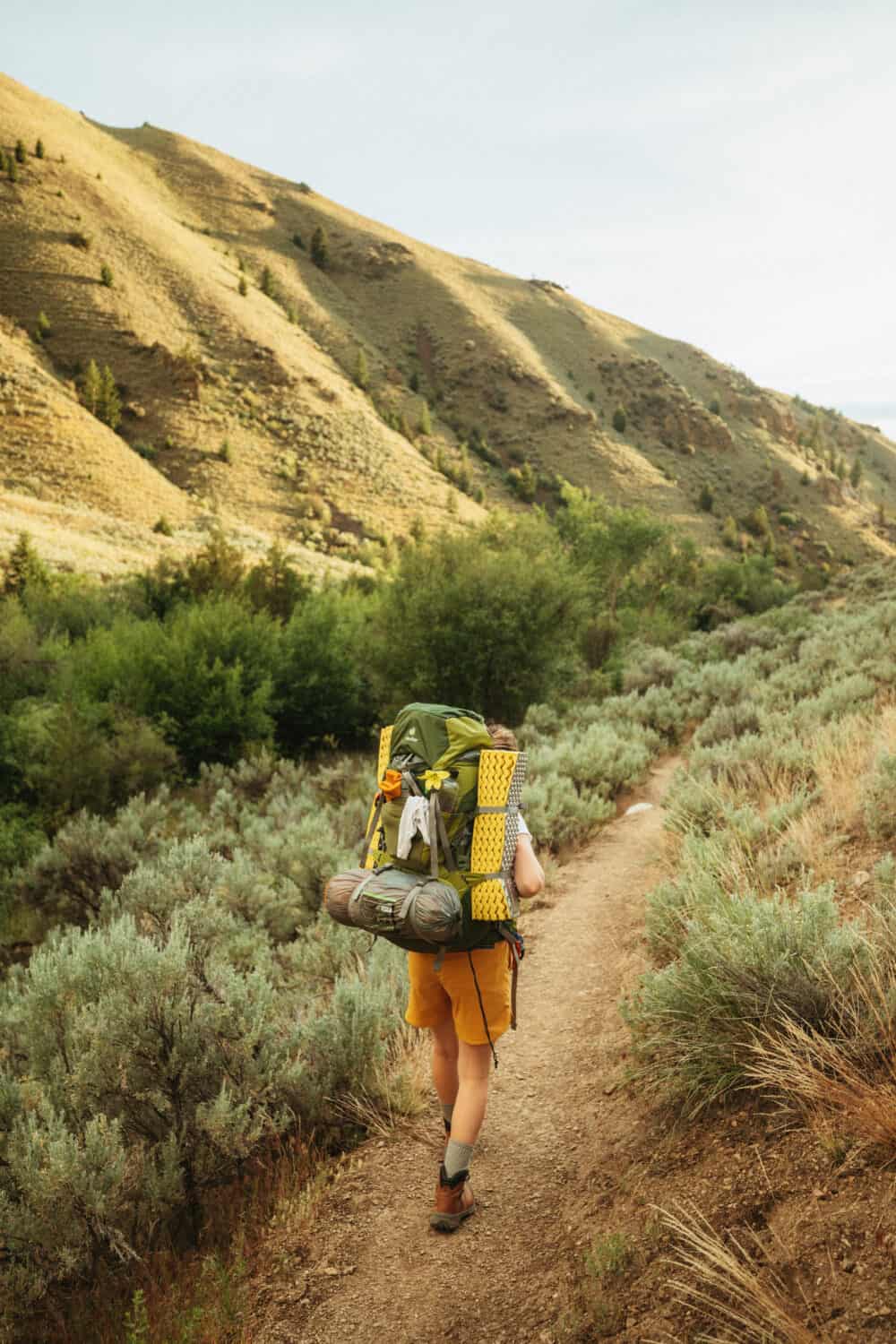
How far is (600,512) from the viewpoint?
44.4 meters

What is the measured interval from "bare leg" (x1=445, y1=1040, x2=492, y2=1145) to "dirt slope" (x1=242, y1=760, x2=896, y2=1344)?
0.42 metres

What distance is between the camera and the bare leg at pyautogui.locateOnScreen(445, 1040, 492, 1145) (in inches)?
109

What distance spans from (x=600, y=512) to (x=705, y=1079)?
43727 millimetres

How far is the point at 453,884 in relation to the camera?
262cm

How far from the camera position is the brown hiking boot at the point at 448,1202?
112 inches

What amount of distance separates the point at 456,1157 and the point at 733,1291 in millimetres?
1160

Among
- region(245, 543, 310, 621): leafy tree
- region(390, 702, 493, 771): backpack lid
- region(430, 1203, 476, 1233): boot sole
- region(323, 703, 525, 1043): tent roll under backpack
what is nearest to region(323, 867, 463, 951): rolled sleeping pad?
region(323, 703, 525, 1043): tent roll under backpack

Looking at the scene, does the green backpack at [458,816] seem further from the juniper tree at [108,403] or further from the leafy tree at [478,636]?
the juniper tree at [108,403]

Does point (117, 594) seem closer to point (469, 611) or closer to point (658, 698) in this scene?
point (469, 611)

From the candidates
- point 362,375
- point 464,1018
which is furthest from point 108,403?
point 464,1018

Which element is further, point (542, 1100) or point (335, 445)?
point (335, 445)

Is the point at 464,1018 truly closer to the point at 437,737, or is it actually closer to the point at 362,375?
the point at 437,737

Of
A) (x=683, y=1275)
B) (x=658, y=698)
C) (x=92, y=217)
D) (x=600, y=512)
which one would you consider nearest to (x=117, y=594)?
(x=658, y=698)

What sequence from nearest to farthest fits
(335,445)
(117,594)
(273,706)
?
(273,706)
(117,594)
(335,445)
